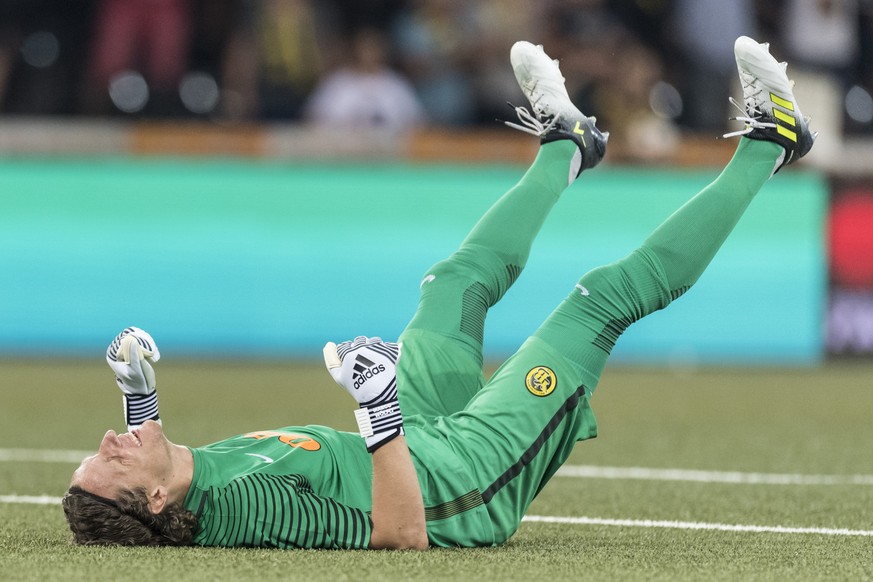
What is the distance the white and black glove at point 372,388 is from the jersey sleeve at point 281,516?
0.32m

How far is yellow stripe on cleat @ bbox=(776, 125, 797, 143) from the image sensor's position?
609cm

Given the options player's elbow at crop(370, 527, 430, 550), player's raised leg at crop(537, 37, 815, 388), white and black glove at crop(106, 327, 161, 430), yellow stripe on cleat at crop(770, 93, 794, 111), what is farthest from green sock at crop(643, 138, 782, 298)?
white and black glove at crop(106, 327, 161, 430)

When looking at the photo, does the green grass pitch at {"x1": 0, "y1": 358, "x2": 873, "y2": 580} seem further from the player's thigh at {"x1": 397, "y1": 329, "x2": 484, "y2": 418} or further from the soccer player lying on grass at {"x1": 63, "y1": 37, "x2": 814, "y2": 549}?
the player's thigh at {"x1": 397, "y1": 329, "x2": 484, "y2": 418}

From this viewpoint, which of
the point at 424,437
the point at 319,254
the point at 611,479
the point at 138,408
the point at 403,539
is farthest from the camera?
the point at 319,254

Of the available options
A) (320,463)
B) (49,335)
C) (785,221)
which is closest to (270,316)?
(49,335)

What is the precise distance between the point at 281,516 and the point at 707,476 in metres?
2.96

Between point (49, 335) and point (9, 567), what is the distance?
8.91 m

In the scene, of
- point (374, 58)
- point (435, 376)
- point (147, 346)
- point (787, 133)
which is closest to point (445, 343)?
point (435, 376)

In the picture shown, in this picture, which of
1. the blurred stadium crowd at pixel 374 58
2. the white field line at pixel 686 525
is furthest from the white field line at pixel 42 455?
the blurred stadium crowd at pixel 374 58

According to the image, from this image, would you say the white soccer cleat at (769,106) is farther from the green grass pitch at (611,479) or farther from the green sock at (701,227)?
the green grass pitch at (611,479)

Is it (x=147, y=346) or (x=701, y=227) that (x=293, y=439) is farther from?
(x=701, y=227)

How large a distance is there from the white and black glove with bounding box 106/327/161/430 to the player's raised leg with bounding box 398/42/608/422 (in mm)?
924

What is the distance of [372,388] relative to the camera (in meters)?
4.73

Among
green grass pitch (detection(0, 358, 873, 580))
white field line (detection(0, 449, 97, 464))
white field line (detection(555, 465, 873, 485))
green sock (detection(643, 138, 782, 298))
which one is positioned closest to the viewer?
green grass pitch (detection(0, 358, 873, 580))
